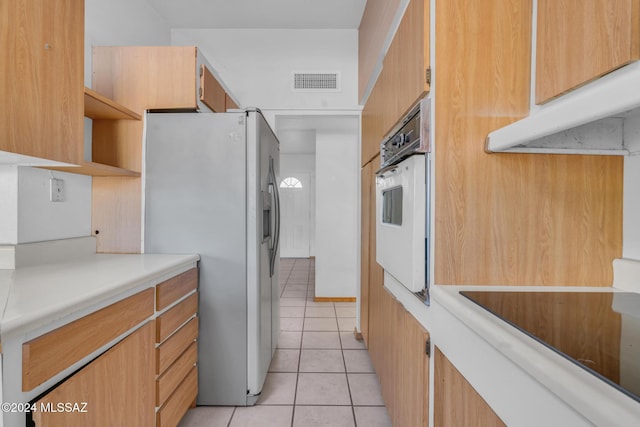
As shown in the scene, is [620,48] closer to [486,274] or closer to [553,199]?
[553,199]

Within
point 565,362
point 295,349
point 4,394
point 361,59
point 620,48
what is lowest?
point 295,349

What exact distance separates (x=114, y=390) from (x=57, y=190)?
1110 millimetres

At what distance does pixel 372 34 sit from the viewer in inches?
91.9

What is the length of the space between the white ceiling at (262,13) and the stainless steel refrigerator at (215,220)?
1482 millimetres

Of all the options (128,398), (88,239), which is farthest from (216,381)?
(88,239)

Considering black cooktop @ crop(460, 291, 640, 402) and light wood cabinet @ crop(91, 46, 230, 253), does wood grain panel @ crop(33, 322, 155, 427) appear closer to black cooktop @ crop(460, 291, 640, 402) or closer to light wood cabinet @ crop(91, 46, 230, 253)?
light wood cabinet @ crop(91, 46, 230, 253)

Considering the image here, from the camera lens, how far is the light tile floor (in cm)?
178

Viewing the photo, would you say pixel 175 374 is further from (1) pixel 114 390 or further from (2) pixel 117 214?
(2) pixel 117 214

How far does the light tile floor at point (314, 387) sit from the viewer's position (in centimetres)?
178

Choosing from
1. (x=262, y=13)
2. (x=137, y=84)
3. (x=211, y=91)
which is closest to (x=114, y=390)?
(x=137, y=84)

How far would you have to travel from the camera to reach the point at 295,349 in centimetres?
265

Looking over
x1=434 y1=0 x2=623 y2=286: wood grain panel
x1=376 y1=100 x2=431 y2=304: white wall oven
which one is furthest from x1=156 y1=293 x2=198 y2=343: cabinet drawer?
x1=434 y1=0 x2=623 y2=286: wood grain panel

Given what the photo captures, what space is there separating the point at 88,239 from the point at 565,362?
7.07ft

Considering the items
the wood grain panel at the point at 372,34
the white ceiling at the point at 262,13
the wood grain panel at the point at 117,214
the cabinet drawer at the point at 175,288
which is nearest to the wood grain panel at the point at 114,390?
the cabinet drawer at the point at 175,288
